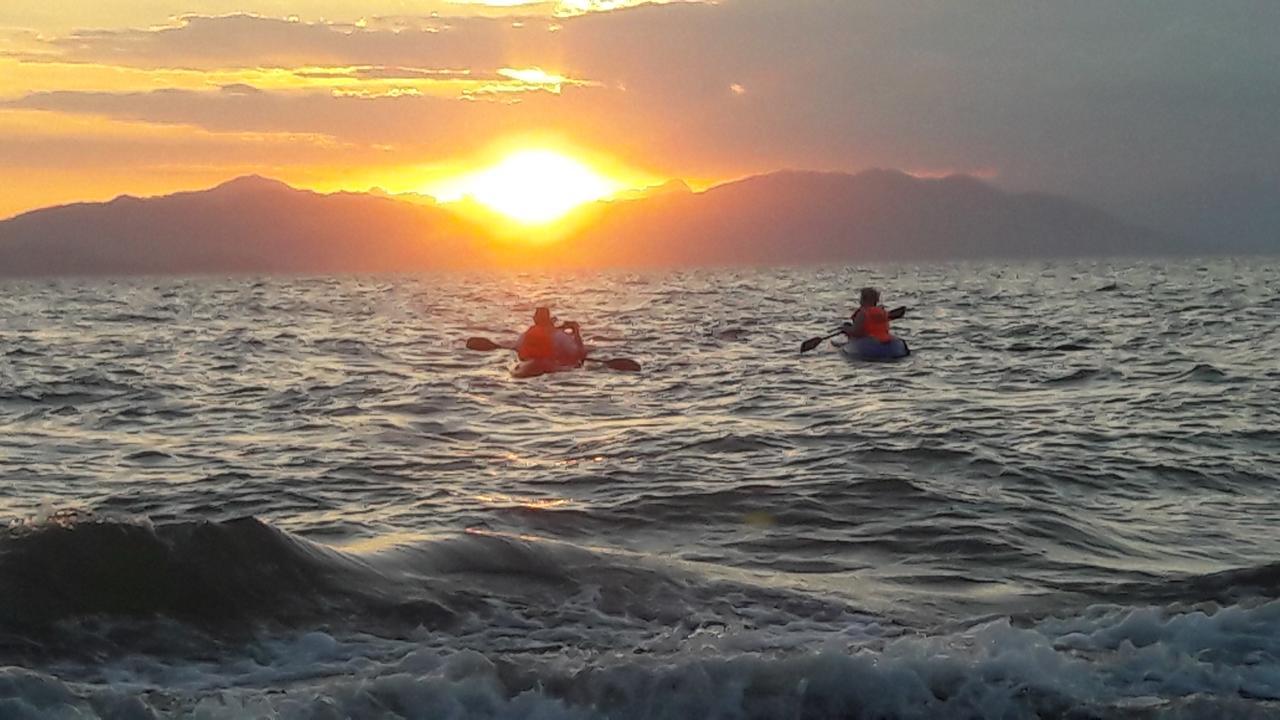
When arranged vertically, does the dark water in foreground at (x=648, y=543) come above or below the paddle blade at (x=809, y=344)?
below

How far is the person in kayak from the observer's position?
22.4m

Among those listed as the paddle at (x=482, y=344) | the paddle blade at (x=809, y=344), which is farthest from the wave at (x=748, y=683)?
the paddle at (x=482, y=344)

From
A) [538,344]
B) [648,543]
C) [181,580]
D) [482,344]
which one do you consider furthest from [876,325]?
[181,580]

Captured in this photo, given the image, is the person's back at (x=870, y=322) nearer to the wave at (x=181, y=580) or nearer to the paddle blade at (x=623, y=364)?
the paddle blade at (x=623, y=364)

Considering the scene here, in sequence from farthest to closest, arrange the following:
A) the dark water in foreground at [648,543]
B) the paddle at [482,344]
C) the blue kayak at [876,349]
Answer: the paddle at [482,344] < the blue kayak at [876,349] < the dark water in foreground at [648,543]

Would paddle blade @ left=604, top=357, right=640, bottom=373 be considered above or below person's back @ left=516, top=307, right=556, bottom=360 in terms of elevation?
below

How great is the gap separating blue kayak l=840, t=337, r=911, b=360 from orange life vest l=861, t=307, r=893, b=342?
145mm

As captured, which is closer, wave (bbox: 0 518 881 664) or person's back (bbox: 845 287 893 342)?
wave (bbox: 0 518 881 664)

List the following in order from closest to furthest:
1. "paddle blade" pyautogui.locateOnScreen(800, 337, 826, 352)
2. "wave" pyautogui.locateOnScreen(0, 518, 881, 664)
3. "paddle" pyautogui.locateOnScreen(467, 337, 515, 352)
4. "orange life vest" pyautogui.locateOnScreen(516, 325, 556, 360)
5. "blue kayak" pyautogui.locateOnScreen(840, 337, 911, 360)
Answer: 1. "wave" pyautogui.locateOnScreen(0, 518, 881, 664)
2. "orange life vest" pyautogui.locateOnScreen(516, 325, 556, 360)
3. "blue kayak" pyautogui.locateOnScreen(840, 337, 911, 360)
4. "paddle blade" pyautogui.locateOnScreen(800, 337, 826, 352)
5. "paddle" pyautogui.locateOnScreen(467, 337, 515, 352)

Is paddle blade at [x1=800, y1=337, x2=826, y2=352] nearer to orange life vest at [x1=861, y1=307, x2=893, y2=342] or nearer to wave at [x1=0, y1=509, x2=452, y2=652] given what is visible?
orange life vest at [x1=861, y1=307, x2=893, y2=342]

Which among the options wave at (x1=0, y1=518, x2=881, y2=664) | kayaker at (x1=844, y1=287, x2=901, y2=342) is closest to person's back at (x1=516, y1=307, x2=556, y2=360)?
kayaker at (x1=844, y1=287, x2=901, y2=342)

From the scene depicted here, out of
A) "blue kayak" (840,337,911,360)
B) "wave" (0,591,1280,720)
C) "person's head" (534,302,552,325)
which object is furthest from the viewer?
"blue kayak" (840,337,911,360)

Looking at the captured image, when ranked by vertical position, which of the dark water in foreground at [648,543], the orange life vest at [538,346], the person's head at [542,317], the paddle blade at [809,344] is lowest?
the dark water in foreground at [648,543]

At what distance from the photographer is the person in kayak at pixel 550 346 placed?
2241cm
